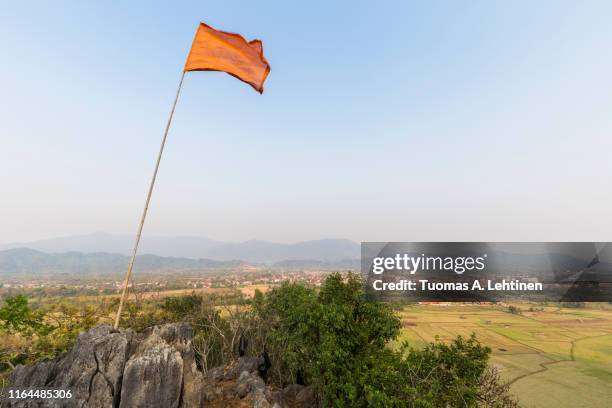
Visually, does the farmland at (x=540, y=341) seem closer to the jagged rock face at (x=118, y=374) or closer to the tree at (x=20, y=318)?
the jagged rock face at (x=118, y=374)

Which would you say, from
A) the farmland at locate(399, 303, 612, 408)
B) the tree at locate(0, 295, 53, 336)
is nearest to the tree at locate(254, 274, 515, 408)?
the farmland at locate(399, 303, 612, 408)

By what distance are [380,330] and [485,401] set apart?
659 centimetres

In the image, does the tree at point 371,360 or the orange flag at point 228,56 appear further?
the orange flag at point 228,56

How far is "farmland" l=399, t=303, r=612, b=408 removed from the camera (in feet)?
111

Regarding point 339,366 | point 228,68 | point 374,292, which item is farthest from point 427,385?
point 228,68

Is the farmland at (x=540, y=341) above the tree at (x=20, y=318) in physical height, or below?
below

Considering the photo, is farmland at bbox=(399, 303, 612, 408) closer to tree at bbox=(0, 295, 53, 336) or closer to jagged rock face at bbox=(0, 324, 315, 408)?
jagged rock face at bbox=(0, 324, 315, 408)

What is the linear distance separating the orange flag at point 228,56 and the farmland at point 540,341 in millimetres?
17194

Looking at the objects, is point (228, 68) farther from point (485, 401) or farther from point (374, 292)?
point (485, 401)

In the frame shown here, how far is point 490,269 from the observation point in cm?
2156

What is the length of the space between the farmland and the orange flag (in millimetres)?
17194

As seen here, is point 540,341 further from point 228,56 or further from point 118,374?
point 228,56

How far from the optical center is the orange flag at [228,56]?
13117 mm

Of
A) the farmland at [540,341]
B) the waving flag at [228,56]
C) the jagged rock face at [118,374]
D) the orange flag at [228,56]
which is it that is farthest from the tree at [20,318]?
the farmland at [540,341]
